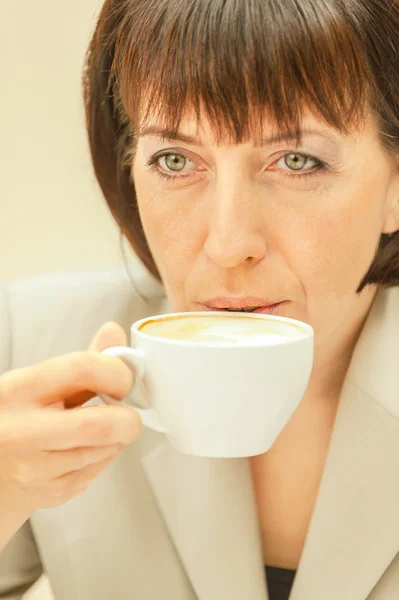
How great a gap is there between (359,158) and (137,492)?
0.57 meters

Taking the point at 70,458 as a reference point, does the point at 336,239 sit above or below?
above

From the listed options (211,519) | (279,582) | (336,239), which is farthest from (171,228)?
(279,582)

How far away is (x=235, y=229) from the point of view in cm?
87

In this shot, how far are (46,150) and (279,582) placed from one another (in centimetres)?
99

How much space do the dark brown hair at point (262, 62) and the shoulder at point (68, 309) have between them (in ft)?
1.13

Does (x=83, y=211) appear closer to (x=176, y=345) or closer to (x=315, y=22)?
(x=315, y=22)

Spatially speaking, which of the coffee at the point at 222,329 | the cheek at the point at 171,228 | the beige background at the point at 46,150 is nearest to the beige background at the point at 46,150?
the beige background at the point at 46,150

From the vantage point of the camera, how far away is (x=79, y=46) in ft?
5.17

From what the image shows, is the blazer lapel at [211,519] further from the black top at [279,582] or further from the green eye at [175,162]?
the green eye at [175,162]

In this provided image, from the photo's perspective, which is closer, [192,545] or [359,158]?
[359,158]

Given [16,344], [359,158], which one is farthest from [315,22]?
[16,344]

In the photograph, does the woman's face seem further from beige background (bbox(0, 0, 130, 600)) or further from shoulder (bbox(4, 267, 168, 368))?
beige background (bbox(0, 0, 130, 600))

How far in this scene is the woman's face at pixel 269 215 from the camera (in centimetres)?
90

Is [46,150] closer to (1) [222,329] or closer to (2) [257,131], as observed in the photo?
(2) [257,131]
